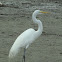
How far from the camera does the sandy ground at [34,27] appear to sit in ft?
34.0

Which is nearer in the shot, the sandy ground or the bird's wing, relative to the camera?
the bird's wing

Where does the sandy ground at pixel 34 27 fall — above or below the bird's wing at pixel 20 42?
below

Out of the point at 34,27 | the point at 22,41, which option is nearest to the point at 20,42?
the point at 22,41

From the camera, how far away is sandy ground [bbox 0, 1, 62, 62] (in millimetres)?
10359

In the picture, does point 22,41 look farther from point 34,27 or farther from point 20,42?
point 34,27

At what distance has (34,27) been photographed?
49.5ft

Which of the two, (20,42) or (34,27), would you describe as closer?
(20,42)

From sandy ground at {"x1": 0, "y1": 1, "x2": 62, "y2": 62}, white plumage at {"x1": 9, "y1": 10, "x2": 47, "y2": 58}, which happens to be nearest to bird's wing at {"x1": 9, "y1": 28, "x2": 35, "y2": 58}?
white plumage at {"x1": 9, "y1": 10, "x2": 47, "y2": 58}

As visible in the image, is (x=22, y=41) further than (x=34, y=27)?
No

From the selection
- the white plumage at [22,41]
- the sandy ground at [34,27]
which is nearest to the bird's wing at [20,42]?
the white plumage at [22,41]

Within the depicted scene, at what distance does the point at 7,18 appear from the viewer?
17.3 m

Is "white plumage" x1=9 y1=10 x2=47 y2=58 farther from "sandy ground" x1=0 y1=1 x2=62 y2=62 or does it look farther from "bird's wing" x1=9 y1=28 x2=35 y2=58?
"sandy ground" x1=0 y1=1 x2=62 y2=62

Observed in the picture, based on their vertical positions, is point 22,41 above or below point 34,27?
above

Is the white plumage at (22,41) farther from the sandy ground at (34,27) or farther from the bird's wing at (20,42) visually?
the sandy ground at (34,27)
